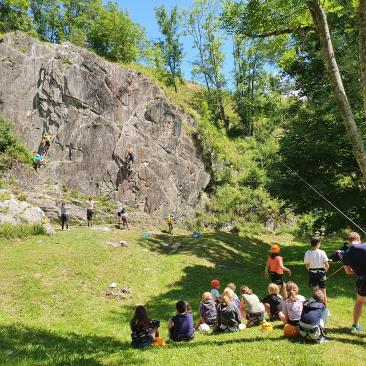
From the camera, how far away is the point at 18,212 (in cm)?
2334

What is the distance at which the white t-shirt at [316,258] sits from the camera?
1105 cm

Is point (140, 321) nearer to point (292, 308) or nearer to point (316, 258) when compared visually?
point (292, 308)

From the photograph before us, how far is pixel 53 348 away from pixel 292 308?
5.67 m

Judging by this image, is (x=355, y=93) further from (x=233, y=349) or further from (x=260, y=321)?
(x=233, y=349)

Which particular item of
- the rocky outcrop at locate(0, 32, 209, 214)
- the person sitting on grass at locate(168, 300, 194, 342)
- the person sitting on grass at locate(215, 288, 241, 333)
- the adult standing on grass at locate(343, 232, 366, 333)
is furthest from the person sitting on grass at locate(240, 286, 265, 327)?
the rocky outcrop at locate(0, 32, 209, 214)

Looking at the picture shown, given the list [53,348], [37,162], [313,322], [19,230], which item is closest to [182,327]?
[53,348]

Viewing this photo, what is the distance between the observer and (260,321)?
1044cm

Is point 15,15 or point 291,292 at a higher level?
point 15,15

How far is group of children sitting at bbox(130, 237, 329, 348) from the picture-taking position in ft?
27.7

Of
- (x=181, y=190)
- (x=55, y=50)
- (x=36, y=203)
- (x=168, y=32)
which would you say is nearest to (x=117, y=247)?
(x=36, y=203)

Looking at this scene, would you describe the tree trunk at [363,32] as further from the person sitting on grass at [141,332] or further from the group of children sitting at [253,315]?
the person sitting on grass at [141,332]

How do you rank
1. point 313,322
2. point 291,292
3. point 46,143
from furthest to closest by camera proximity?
point 46,143
point 291,292
point 313,322

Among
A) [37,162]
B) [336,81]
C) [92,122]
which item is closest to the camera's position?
[336,81]

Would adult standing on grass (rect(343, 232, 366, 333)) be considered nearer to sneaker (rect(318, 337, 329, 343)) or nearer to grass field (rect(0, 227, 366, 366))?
grass field (rect(0, 227, 366, 366))
